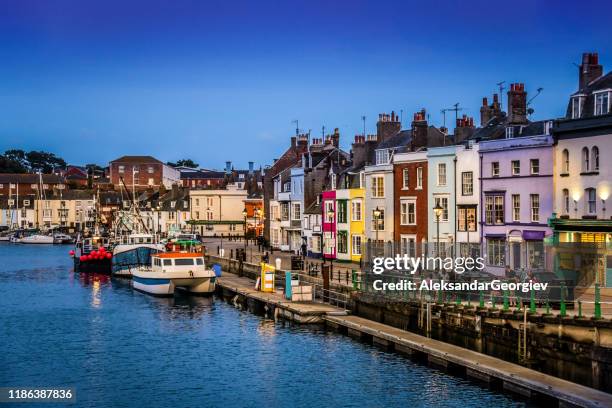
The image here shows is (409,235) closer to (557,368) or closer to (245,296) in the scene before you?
(245,296)

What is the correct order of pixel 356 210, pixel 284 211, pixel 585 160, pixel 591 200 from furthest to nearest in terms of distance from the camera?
1. pixel 284 211
2. pixel 356 210
3. pixel 585 160
4. pixel 591 200

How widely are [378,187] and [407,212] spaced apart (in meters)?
4.87

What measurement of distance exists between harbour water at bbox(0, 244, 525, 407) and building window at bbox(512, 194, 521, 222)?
17.6 metres

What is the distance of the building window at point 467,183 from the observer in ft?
216

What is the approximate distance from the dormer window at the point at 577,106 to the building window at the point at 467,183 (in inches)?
427

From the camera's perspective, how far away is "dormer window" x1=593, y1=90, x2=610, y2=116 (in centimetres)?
5331

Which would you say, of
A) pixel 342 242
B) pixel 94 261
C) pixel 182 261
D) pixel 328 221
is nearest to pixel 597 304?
pixel 182 261

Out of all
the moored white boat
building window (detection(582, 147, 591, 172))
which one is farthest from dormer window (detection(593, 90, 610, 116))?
the moored white boat

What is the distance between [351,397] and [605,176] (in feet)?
79.5

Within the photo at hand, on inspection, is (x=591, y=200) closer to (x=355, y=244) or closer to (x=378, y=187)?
(x=378, y=187)

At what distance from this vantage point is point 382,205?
75562mm

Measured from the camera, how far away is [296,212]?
315 ft

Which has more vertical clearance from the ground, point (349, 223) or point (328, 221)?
point (328, 221)

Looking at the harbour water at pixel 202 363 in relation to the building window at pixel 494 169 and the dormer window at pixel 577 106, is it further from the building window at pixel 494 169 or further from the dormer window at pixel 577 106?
the dormer window at pixel 577 106
